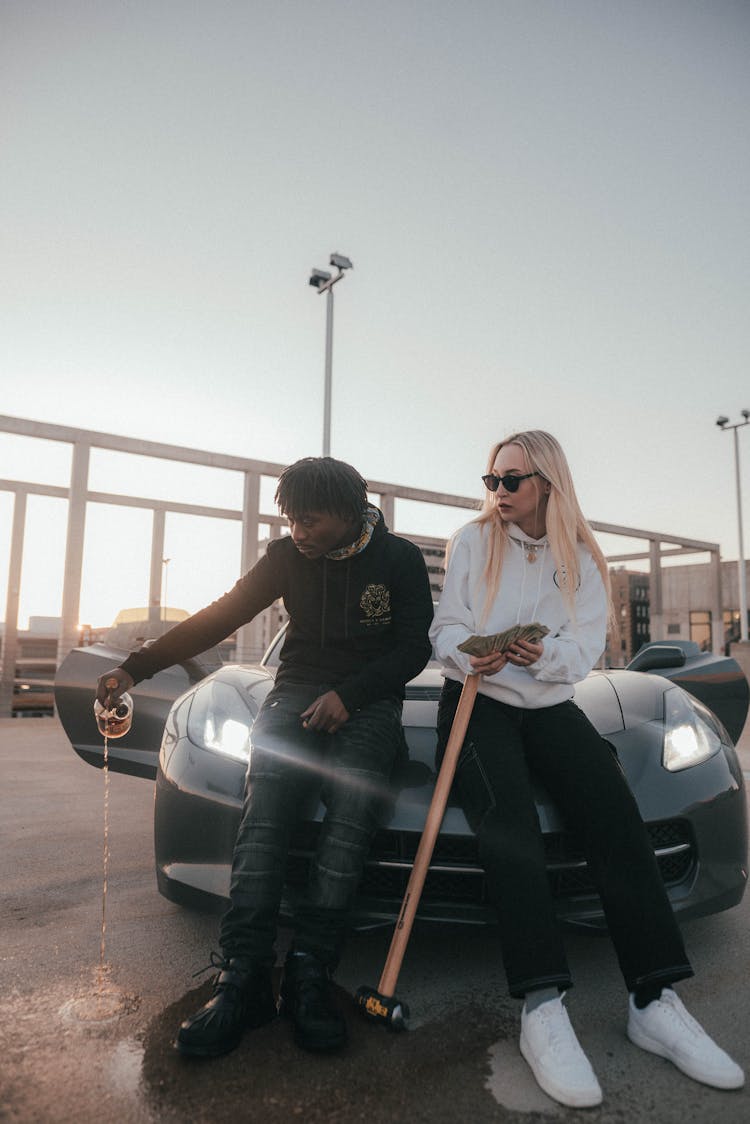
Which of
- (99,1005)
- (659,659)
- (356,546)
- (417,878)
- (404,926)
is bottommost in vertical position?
(99,1005)

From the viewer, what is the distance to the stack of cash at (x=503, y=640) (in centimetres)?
195

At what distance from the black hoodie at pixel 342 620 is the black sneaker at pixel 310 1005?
73cm

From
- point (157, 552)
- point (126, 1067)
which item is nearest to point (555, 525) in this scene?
point (126, 1067)

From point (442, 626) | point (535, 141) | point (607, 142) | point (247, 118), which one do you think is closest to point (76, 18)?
point (247, 118)

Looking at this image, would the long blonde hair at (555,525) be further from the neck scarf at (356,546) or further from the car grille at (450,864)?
the car grille at (450,864)

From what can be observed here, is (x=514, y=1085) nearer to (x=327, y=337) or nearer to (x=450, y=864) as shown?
(x=450, y=864)

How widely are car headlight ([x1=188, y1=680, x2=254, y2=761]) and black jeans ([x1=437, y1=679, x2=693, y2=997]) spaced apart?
63 centimetres

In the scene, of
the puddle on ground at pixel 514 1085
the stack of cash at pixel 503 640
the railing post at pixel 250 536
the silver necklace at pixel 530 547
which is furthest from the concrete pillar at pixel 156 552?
the puddle on ground at pixel 514 1085

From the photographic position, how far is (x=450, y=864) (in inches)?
73.9

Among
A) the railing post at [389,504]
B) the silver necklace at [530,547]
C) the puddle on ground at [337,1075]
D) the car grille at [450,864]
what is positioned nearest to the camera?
the puddle on ground at [337,1075]

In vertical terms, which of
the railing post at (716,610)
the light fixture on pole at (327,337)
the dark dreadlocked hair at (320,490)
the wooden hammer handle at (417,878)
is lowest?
the wooden hammer handle at (417,878)

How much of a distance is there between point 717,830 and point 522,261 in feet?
19.4

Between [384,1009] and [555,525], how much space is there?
140cm

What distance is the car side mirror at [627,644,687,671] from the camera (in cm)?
297
